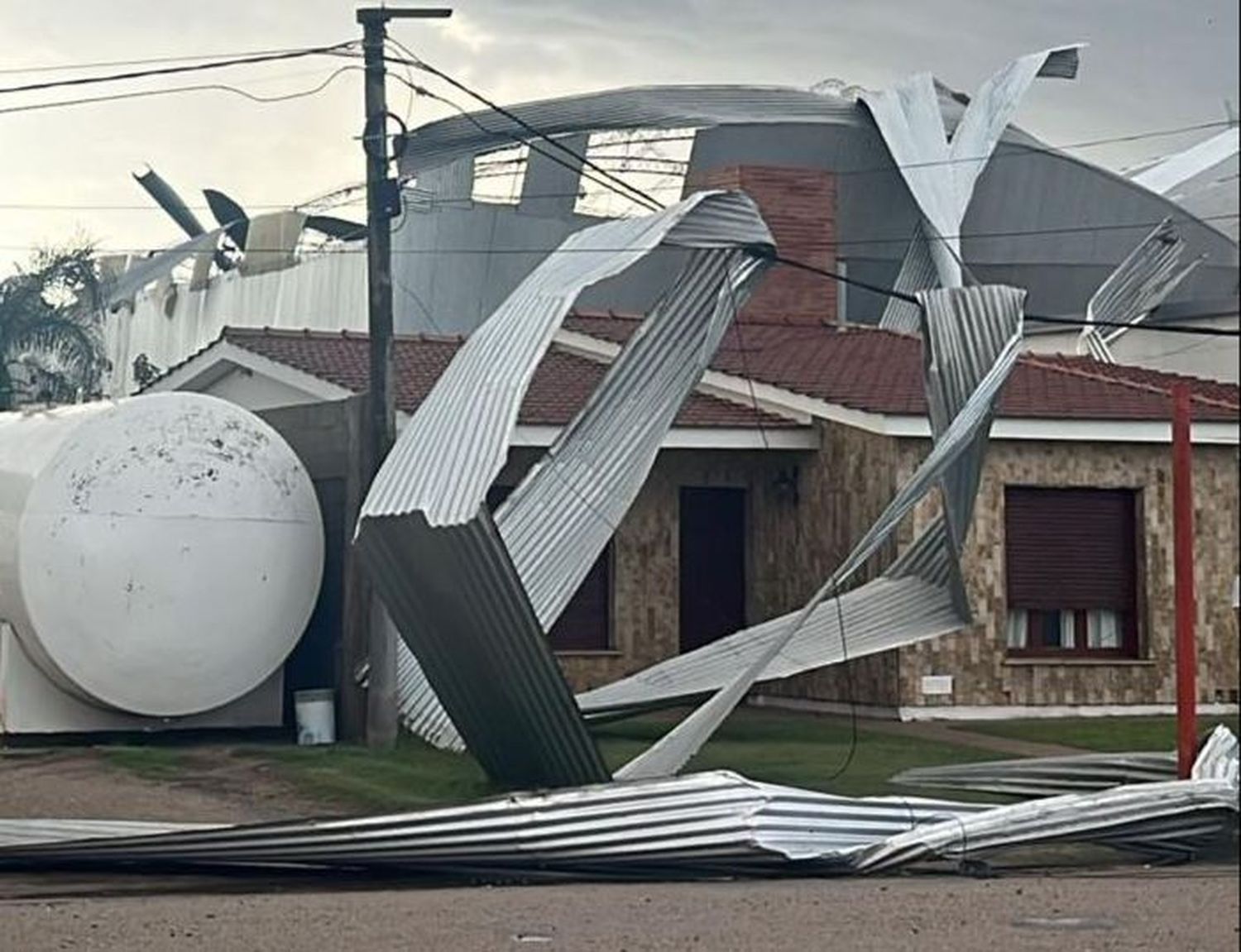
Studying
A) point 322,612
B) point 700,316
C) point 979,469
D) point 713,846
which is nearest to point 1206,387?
point 979,469

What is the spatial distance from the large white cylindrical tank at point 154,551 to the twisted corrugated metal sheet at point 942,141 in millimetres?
4472

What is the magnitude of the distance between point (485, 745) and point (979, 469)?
3695 mm

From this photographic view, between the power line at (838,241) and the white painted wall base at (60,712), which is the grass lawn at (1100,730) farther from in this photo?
the white painted wall base at (60,712)

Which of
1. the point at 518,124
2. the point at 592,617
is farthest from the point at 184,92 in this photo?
the point at 592,617

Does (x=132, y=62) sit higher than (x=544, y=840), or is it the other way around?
(x=132, y=62)

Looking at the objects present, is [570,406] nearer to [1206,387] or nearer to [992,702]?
[992,702]

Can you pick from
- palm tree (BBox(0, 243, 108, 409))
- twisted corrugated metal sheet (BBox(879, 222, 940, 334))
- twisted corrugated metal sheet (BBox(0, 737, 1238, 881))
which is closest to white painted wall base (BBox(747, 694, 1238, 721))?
twisted corrugated metal sheet (BBox(879, 222, 940, 334))

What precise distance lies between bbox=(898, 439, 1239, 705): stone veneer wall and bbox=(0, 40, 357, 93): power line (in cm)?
853

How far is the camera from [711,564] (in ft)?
65.9

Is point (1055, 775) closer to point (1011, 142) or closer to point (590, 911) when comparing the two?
point (590, 911)

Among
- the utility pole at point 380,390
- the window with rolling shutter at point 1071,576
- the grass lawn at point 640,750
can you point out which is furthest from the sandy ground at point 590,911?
the window with rolling shutter at point 1071,576

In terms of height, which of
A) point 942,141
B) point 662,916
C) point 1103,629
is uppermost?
point 942,141

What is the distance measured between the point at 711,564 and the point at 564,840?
920cm

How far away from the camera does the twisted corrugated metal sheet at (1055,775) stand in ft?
43.7
